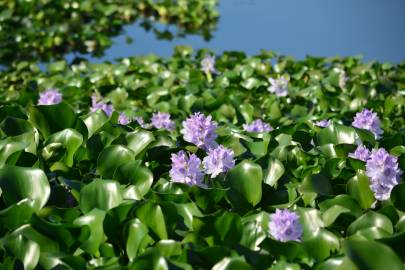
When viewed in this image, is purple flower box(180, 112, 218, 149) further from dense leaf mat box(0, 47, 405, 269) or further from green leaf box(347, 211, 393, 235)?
green leaf box(347, 211, 393, 235)

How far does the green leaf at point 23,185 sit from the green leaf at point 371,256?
0.86 metres

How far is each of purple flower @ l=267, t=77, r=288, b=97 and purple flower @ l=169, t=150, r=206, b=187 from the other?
87.7 inches

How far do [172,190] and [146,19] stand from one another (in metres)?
7.57

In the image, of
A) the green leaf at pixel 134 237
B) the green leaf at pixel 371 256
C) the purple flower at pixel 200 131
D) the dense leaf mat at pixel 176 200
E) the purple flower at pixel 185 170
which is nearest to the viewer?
the green leaf at pixel 371 256

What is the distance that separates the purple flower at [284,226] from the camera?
1689mm

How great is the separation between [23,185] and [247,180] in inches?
24.3

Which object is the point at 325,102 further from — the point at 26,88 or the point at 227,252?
the point at 227,252

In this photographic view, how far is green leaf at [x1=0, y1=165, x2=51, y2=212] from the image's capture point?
6.47 ft

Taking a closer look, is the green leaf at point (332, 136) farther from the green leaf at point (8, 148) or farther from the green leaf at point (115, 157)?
the green leaf at point (8, 148)

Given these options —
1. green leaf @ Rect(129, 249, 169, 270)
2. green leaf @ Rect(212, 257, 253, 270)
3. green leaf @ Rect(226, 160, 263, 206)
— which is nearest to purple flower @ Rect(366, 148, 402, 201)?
green leaf @ Rect(226, 160, 263, 206)

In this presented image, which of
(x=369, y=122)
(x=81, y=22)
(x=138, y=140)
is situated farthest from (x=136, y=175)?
(x=81, y=22)

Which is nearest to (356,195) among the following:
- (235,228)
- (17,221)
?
(235,228)

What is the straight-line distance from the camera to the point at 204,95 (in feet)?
13.5

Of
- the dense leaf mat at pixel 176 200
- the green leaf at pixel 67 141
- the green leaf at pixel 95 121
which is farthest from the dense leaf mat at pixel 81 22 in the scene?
the green leaf at pixel 67 141
